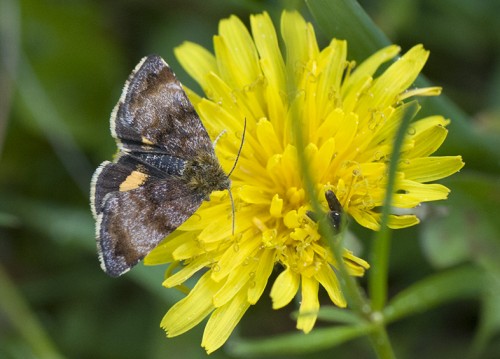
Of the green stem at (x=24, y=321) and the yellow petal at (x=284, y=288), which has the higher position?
the green stem at (x=24, y=321)

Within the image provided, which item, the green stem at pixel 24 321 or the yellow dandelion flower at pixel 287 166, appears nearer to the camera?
the yellow dandelion flower at pixel 287 166

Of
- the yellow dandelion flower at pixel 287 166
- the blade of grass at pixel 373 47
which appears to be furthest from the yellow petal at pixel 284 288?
the blade of grass at pixel 373 47

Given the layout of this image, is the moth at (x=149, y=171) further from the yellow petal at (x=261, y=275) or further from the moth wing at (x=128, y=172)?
the yellow petal at (x=261, y=275)

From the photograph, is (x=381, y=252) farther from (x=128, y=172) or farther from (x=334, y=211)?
(x=128, y=172)

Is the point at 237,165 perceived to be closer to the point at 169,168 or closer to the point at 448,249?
the point at 169,168

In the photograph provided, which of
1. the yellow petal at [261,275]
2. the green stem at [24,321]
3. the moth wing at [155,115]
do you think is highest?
the moth wing at [155,115]

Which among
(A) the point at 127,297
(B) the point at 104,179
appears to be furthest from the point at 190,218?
(A) the point at 127,297

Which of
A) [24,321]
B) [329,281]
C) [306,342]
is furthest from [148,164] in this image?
[24,321]

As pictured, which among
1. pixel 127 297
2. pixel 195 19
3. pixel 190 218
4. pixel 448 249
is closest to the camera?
pixel 190 218
